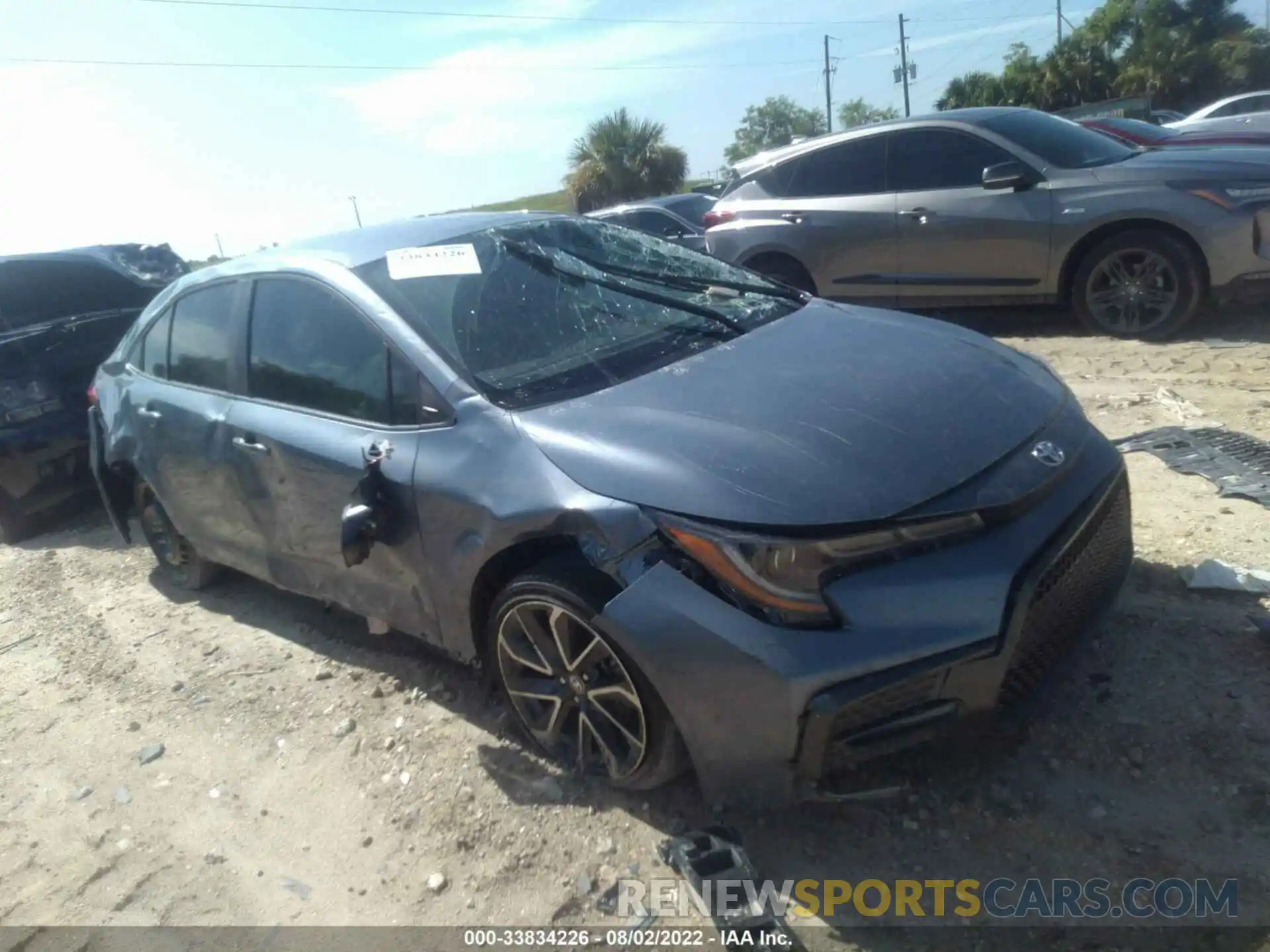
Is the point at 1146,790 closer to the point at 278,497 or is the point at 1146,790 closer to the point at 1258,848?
the point at 1258,848

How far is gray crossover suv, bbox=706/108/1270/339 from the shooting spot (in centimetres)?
638

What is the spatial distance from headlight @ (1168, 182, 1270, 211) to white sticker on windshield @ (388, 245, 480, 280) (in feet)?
16.4

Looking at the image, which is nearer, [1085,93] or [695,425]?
[695,425]

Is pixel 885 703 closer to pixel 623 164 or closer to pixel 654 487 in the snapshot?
pixel 654 487

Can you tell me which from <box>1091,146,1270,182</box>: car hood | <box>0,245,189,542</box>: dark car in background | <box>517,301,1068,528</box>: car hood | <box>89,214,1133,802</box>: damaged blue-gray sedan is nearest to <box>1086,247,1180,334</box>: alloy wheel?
<box>1091,146,1270,182</box>: car hood

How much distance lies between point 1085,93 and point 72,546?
146ft

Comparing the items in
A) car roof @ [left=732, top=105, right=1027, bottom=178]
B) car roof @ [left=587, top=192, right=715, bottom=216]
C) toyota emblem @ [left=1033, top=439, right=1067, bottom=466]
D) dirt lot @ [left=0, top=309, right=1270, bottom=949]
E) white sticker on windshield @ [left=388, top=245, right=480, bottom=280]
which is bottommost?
dirt lot @ [left=0, top=309, right=1270, bottom=949]

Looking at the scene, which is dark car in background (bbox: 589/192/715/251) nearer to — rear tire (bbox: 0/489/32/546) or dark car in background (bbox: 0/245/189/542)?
dark car in background (bbox: 0/245/189/542)

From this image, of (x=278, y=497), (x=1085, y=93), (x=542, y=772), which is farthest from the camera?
(x=1085, y=93)

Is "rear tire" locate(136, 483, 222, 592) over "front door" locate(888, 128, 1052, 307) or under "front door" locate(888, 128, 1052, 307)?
under

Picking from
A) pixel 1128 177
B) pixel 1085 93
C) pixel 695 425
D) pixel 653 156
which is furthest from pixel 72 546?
pixel 1085 93

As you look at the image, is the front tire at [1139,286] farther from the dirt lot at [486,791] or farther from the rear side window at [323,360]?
the rear side window at [323,360]

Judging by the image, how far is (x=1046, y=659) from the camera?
2689 millimetres

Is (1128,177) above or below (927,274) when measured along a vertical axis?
above
